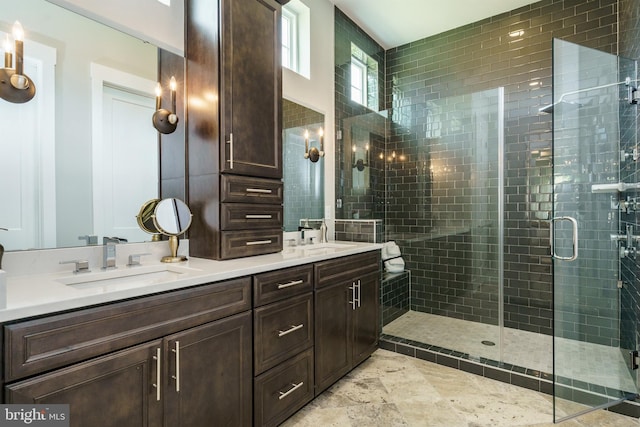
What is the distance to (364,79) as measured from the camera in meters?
3.78

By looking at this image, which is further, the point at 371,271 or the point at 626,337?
the point at 371,271

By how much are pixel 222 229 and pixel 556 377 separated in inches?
83.8

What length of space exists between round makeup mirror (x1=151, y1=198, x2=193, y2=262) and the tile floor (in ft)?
3.83

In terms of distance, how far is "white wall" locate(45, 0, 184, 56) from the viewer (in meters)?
1.58

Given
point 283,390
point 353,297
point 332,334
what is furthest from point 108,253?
point 353,297

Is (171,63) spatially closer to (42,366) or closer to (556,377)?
(42,366)

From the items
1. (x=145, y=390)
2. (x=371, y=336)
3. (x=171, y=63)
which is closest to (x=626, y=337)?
(x=371, y=336)

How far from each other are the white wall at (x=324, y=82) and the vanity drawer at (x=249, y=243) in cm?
102

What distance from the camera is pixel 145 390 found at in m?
1.17

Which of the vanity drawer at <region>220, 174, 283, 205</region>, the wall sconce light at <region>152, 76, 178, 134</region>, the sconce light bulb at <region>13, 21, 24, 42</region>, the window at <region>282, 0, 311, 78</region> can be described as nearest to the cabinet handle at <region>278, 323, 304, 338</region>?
the vanity drawer at <region>220, 174, 283, 205</region>

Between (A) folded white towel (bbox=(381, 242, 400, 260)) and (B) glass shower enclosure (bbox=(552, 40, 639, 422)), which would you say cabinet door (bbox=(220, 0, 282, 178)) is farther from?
(B) glass shower enclosure (bbox=(552, 40, 639, 422))

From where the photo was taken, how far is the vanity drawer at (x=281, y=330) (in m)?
1.61

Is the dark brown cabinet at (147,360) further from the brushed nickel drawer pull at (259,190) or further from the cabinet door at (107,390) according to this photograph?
the brushed nickel drawer pull at (259,190)

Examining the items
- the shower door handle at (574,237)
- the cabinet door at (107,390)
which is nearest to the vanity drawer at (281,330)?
the cabinet door at (107,390)
